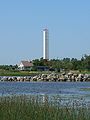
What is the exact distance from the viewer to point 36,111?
67.0ft

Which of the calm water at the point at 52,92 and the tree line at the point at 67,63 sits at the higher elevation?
the tree line at the point at 67,63

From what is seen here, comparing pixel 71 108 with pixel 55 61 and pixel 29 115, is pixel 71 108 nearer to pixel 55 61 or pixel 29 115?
pixel 29 115

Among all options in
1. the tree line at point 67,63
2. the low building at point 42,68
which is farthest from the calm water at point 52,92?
the low building at point 42,68

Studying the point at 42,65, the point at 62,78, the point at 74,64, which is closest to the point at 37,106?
the point at 62,78

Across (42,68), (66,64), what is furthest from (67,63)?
(42,68)

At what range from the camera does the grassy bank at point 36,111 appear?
19297 mm

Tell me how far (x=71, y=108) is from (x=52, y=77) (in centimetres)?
9113

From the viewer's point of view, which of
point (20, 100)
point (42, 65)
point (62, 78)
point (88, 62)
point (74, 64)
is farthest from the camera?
point (42, 65)

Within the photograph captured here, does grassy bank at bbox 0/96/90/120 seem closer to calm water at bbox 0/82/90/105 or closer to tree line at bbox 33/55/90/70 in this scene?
calm water at bbox 0/82/90/105

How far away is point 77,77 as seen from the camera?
111 m

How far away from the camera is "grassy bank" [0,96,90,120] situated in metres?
19.3

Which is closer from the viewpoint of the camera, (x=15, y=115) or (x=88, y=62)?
(x=15, y=115)

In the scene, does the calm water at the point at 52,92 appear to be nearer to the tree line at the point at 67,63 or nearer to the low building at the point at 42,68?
the tree line at the point at 67,63

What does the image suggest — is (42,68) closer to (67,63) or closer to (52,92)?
(67,63)
